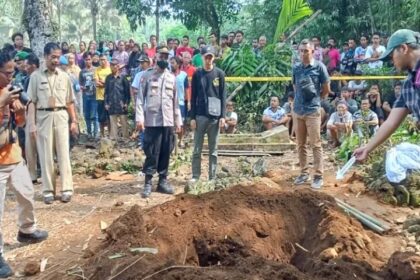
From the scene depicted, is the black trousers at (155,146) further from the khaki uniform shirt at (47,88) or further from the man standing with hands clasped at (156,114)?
the khaki uniform shirt at (47,88)

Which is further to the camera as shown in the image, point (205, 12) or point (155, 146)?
point (205, 12)

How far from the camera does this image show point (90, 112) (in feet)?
46.1

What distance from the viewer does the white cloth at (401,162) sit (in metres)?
7.37

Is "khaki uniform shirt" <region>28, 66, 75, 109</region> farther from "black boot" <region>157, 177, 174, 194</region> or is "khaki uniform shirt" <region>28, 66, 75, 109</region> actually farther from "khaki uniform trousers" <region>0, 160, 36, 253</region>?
"khaki uniform trousers" <region>0, 160, 36, 253</region>

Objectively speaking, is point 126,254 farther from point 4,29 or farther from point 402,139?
point 4,29

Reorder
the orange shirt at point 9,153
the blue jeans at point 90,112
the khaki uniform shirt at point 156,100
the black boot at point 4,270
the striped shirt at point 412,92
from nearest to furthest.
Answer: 1. the striped shirt at point 412,92
2. the black boot at point 4,270
3. the orange shirt at point 9,153
4. the khaki uniform shirt at point 156,100
5. the blue jeans at point 90,112

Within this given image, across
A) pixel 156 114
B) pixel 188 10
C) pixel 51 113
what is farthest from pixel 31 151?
pixel 188 10

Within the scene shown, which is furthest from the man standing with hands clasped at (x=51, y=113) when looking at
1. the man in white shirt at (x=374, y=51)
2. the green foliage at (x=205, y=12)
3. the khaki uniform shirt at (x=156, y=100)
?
the green foliage at (x=205, y=12)

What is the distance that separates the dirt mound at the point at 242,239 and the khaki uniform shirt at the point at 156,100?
6.61 ft

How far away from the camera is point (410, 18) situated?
15414mm

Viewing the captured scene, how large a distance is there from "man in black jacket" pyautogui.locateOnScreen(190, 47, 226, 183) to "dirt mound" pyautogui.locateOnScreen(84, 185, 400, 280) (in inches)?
84.3

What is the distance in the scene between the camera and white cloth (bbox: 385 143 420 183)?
737 centimetres

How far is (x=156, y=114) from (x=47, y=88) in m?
1.51

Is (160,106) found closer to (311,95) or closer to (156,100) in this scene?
(156,100)
